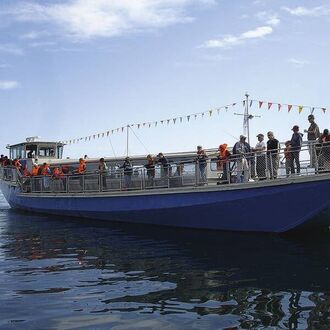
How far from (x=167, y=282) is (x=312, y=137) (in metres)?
7.68

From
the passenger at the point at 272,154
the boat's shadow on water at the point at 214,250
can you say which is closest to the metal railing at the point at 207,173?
the passenger at the point at 272,154

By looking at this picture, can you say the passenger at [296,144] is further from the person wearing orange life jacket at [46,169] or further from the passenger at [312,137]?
the person wearing orange life jacket at [46,169]

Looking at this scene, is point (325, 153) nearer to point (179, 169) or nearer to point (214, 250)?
point (214, 250)

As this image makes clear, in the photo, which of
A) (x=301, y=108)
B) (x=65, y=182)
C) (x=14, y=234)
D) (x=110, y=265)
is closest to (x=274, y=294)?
(x=110, y=265)

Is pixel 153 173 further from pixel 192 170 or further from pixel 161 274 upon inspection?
pixel 161 274

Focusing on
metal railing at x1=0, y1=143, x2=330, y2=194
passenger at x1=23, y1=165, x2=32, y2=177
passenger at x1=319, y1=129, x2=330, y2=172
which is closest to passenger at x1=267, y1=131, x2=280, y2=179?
metal railing at x1=0, y1=143, x2=330, y2=194

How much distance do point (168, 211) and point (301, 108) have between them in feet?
27.8

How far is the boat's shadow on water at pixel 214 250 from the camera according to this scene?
920 cm

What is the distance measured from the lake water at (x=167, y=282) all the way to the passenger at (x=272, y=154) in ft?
7.03

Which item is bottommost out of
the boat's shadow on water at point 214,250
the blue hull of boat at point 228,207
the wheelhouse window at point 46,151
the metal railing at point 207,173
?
the boat's shadow on water at point 214,250

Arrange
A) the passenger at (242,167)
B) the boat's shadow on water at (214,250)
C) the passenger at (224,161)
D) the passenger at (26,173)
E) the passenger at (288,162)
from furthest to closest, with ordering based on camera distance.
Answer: the passenger at (26,173), the passenger at (224,161), the passenger at (242,167), the passenger at (288,162), the boat's shadow on water at (214,250)

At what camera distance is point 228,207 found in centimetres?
1504

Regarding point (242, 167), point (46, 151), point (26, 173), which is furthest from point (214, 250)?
point (46, 151)

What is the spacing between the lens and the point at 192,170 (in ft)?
52.5
